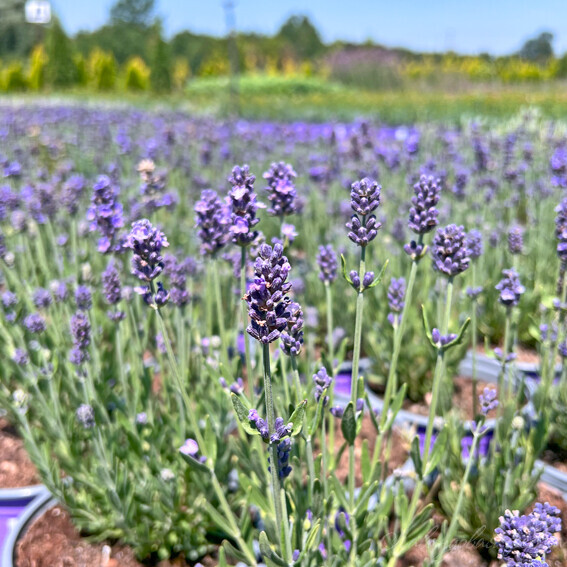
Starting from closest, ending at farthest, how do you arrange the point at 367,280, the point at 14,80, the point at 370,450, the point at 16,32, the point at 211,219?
1. the point at 367,280
2. the point at 211,219
3. the point at 370,450
4. the point at 14,80
5. the point at 16,32

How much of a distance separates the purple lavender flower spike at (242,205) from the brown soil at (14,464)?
1.67 m

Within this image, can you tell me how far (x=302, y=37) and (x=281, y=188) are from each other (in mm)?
54764

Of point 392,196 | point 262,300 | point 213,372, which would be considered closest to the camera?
point 262,300

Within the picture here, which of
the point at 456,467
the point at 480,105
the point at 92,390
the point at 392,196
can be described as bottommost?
the point at 456,467

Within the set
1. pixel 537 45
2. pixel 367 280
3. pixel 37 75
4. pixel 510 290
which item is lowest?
pixel 510 290

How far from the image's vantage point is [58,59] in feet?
84.1

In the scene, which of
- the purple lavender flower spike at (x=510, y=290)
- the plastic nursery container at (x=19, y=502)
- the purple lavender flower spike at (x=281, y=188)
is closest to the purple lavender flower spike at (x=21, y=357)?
the plastic nursery container at (x=19, y=502)

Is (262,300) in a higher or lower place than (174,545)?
higher

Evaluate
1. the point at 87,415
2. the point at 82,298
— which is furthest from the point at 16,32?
the point at 87,415

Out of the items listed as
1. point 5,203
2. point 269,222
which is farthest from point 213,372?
point 269,222

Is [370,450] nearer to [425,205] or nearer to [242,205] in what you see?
[425,205]

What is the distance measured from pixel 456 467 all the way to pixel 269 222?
11.4 feet

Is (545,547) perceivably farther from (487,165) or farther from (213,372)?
(487,165)

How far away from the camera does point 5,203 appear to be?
2965 millimetres
